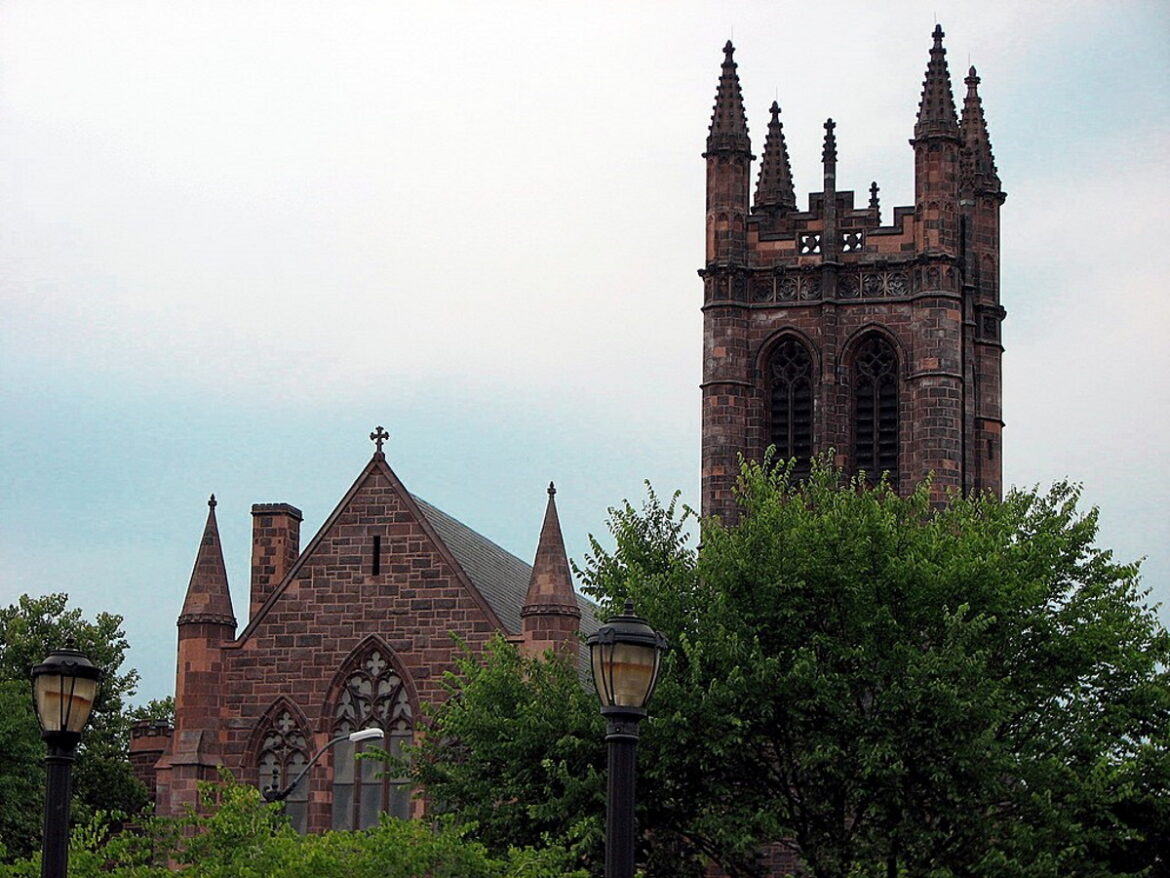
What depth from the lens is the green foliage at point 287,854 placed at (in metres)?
33.2

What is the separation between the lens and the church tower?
62875 mm

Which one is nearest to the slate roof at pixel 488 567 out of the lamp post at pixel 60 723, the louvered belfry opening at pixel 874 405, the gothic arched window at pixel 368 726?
the gothic arched window at pixel 368 726

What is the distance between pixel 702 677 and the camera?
41.2 metres

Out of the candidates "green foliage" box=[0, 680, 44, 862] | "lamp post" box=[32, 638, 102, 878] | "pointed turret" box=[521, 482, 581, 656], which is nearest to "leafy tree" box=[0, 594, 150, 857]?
"green foliage" box=[0, 680, 44, 862]

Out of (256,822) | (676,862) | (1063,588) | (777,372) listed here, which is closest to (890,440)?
(777,372)

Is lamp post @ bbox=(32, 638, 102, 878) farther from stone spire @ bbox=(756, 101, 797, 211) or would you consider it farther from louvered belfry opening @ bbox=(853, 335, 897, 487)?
stone spire @ bbox=(756, 101, 797, 211)

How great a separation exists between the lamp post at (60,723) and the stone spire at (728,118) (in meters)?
43.2

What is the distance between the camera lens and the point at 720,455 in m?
63.4

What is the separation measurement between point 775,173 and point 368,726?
26992 mm

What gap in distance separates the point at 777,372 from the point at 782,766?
77.9ft

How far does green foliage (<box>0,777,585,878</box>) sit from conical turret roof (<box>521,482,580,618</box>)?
503 inches

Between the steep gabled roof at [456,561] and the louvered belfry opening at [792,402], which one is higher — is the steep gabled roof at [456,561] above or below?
below

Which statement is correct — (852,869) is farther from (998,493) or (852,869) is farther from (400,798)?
(998,493)

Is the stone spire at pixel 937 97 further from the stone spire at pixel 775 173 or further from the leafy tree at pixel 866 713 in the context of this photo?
the leafy tree at pixel 866 713
